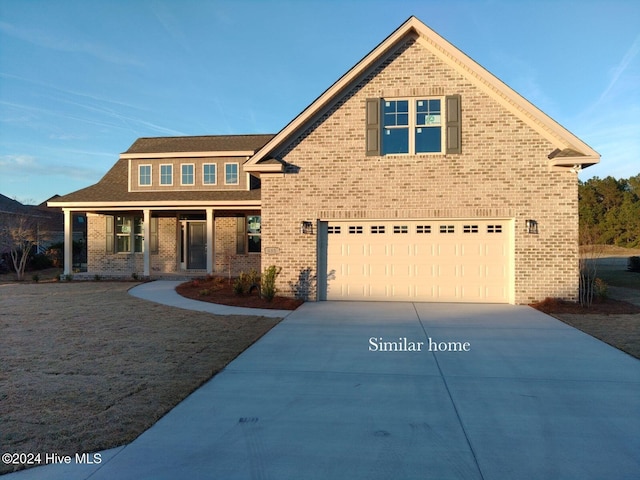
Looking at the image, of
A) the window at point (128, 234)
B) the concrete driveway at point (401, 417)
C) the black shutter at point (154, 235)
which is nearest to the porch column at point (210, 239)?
the black shutter at point (154, 235)

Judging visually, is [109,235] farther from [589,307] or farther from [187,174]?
[589,307]

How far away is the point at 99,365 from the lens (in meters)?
5.77

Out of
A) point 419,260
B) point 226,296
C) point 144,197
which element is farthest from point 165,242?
point 419,260

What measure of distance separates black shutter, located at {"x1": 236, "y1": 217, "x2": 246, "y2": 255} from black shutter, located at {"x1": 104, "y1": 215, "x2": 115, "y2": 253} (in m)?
5.84

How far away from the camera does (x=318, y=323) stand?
28.6 feet

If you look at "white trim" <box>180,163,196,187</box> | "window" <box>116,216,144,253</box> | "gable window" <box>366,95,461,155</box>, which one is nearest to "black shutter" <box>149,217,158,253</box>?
"window" <box>116,216,144,253</box>

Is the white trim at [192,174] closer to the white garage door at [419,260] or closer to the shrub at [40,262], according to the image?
the white garage door at [419,260]

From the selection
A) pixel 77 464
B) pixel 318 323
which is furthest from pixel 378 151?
pixel 77 464

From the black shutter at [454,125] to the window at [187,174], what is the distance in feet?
36.9

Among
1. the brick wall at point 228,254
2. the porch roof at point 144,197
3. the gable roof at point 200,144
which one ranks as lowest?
the brick wall at point 228,254

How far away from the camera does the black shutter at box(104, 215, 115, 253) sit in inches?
707

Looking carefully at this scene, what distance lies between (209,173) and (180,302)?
782 cm

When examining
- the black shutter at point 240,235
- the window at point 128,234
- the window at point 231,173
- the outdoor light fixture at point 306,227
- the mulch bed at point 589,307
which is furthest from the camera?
the window at point 128,234

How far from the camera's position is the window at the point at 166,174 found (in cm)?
1770
